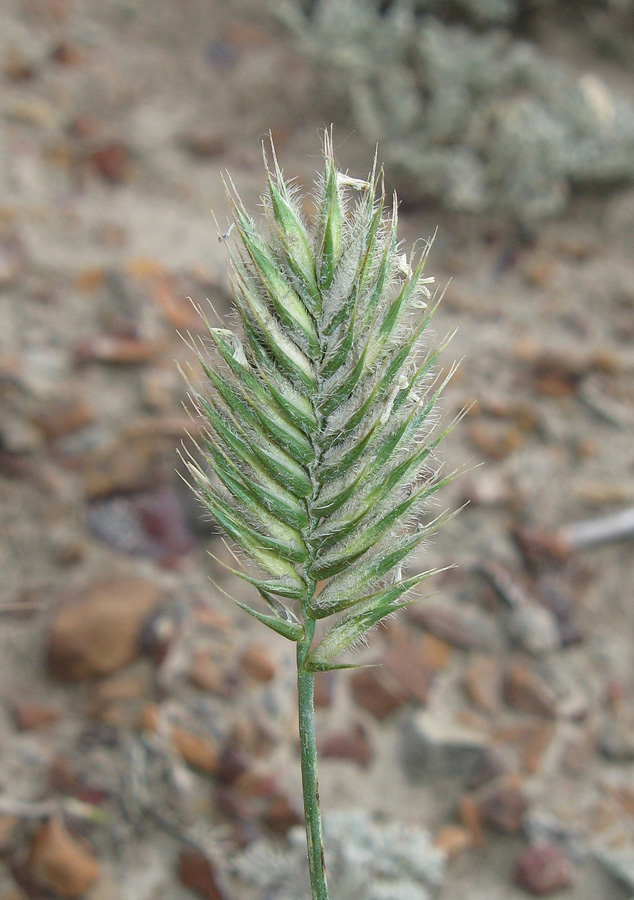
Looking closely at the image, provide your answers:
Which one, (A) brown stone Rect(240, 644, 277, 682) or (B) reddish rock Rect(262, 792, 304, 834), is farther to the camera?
(A) brown stone Rect(240, 644, 277, 682)

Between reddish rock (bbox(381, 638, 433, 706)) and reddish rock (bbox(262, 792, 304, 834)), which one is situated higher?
reddish rock (bbox(381, 638, 433, 706))

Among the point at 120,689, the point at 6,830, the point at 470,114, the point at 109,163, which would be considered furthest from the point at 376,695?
the point at 470,114

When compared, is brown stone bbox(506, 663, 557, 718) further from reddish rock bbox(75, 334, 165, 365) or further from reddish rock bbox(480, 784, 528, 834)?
reddish rock bbox(75, 334, 165, 365)

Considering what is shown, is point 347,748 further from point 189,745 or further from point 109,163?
point 109,163

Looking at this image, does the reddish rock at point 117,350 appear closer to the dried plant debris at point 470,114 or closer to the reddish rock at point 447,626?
the reddish rock at point 447,626

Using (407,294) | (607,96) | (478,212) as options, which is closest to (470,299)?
(478,212)

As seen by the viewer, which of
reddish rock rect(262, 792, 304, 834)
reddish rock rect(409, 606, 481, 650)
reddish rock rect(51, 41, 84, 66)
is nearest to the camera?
reddish rock rect(262, 792, 304, 834)

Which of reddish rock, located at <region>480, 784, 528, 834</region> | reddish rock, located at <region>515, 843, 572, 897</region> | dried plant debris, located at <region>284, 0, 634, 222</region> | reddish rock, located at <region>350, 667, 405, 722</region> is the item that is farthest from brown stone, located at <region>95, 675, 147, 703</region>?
dried plant debris, located at <region>284, 0, 634, 222</region>
